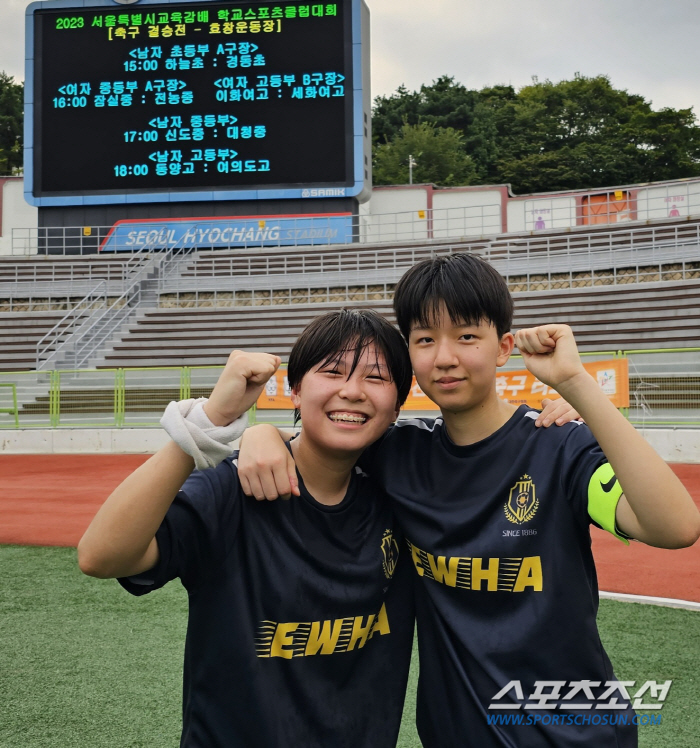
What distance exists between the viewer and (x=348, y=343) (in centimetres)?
181

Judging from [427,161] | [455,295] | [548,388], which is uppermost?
[427,161]

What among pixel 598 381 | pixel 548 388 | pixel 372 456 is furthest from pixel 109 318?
pixel 372 456

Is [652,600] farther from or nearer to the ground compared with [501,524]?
nearer to the ground

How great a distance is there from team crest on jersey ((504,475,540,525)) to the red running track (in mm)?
3748

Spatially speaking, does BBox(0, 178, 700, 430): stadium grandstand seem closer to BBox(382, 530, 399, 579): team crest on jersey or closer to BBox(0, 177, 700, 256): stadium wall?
BBox(0, 177, 700, 256): stadium wall

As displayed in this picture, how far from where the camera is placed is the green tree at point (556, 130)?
140 ft

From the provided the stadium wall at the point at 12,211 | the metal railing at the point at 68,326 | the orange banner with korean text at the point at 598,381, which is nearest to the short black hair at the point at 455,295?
the orange banner with korean text at the point at 598,381

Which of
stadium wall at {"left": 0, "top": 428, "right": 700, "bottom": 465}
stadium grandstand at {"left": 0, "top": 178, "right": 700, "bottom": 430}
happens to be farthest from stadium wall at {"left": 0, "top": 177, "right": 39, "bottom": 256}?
stadium wall at {"left": 0, "top": 428, "right": 700, "bottom": 465}

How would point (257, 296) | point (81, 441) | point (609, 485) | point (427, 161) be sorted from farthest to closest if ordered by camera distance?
1. point (427, 161)
2. point (257, 296)
3. point (81, 441)
4. point (609, 485)

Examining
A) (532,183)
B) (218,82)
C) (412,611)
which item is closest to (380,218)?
(218,82)

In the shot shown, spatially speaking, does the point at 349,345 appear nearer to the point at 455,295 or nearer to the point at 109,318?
the point at 455,295

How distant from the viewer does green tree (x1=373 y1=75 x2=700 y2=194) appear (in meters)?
42.6

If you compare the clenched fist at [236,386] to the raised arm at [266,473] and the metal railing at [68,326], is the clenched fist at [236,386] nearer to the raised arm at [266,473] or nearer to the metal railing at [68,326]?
the raised arm at [266,473]

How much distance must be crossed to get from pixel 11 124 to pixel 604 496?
55.5 meters
